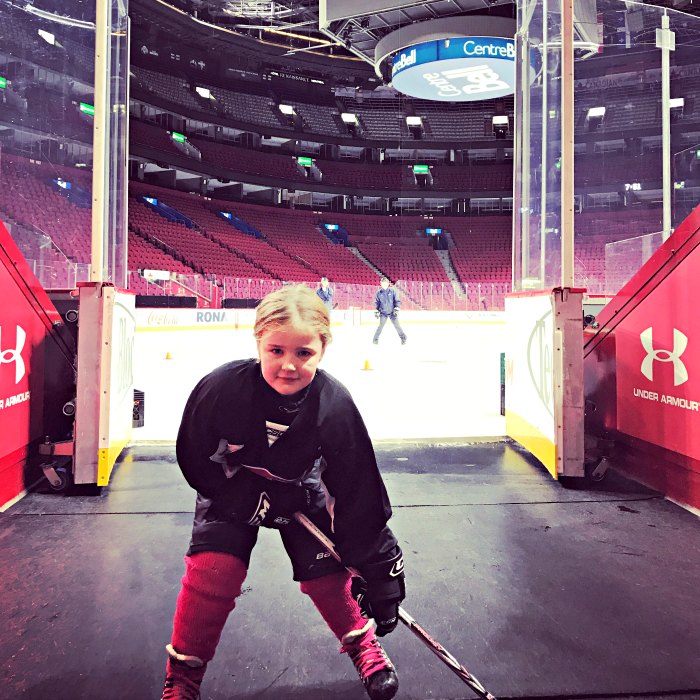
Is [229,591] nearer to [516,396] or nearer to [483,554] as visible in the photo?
[483,554]

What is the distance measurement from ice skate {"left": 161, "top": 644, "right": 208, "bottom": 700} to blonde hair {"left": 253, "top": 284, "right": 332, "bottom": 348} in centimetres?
70

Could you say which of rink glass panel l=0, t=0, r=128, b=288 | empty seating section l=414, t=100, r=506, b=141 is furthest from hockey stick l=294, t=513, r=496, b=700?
empty seating section l=414, t=100, r=506, b=141

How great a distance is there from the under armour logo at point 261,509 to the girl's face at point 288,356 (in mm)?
259

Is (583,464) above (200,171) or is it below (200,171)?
below

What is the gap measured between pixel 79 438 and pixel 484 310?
519 inches

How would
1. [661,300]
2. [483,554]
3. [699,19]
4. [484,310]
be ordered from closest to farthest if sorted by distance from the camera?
[483,554] < [661,300] < [699,19] < [484,310]

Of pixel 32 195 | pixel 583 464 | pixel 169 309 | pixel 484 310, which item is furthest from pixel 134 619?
pixel 484 310

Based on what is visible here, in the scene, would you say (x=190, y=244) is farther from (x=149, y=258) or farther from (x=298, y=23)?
(x=298, y=23)

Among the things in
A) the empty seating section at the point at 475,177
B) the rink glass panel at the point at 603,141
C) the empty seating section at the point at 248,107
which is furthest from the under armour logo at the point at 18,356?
the empty seating section at the point at 475,177

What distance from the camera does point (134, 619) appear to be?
1.59 metres

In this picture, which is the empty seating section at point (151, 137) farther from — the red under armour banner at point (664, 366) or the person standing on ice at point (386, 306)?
the red under armour banner at point (664, 366)

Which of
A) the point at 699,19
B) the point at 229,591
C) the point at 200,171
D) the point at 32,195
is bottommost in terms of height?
the point at 229,591

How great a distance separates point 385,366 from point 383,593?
7024 mm

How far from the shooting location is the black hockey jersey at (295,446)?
49.3 inches
